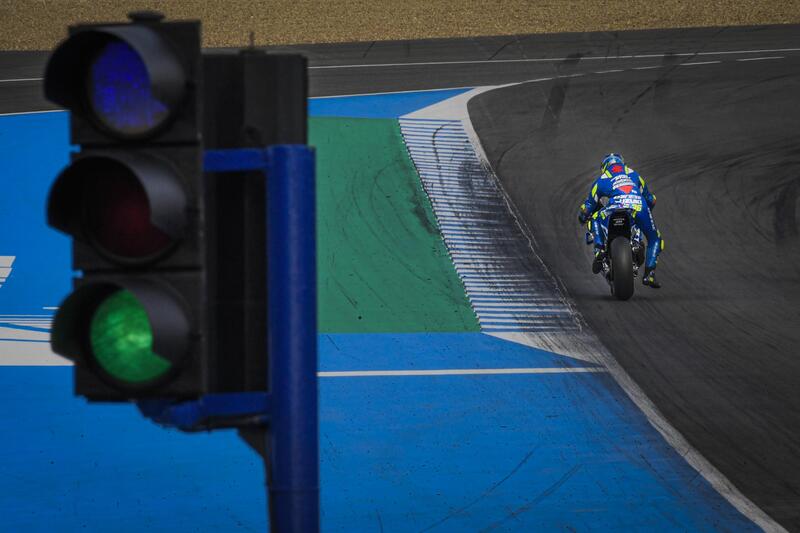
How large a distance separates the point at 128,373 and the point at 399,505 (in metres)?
6.10

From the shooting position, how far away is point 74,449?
31.7ft

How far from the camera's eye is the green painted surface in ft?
43.8

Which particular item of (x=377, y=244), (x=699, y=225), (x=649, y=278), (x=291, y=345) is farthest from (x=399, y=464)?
(x=699, y=225)

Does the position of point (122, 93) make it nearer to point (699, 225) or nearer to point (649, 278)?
point (649, 278)

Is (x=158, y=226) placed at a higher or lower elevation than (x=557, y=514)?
higher

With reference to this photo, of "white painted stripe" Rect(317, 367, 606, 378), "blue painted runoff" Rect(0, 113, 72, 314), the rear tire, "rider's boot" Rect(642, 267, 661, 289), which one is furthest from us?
"rider's boot" Rect(642, 267, 661, 289)

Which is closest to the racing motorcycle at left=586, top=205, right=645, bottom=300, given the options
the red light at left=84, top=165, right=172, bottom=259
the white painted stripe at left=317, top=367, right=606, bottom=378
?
the white painted stripe at left=317, top=367, right=606, bottom=378

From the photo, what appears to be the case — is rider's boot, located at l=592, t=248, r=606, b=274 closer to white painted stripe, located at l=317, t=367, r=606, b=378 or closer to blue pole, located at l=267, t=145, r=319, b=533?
white painted stripe, located at l=317, t=367, r=606, b=378

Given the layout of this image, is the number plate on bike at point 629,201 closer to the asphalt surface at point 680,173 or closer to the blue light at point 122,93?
the asphalt surface at point 680,173

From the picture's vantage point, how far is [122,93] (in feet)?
8.64

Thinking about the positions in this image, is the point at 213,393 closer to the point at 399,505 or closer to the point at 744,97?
the point at 399,505

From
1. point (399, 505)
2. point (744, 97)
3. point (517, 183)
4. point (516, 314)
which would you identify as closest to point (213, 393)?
point (399, 505)

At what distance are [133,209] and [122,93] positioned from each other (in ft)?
0.88

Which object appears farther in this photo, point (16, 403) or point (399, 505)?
point (16, 403)
